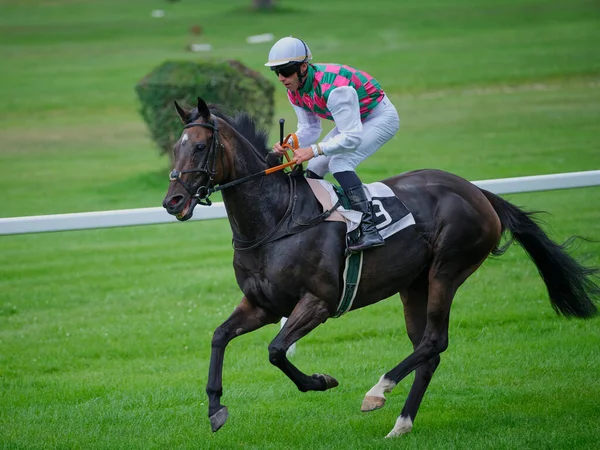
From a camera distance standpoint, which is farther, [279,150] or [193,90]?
[193,90]

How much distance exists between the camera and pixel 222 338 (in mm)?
5605

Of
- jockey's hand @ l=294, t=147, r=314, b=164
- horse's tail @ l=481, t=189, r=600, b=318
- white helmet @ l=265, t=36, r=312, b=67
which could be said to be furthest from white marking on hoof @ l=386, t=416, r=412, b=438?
white helmet @ l=265, t=36, r=312, b=67

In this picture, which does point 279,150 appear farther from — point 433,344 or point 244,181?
point 433,344

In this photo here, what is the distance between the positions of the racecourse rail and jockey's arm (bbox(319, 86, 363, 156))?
173 cm

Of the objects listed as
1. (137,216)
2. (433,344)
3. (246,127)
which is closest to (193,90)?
(137,216)

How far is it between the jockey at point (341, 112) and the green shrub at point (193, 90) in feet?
25.0

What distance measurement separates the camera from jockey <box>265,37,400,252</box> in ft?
18.5

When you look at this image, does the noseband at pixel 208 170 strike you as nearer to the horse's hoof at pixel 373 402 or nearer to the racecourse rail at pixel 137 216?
the horse's hoof at pixel 373 402

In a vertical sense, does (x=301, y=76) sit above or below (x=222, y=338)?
above

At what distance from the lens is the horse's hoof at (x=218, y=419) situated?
5344 millimetres

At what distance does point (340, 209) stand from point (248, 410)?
147 cm

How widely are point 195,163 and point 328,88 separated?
91 cm

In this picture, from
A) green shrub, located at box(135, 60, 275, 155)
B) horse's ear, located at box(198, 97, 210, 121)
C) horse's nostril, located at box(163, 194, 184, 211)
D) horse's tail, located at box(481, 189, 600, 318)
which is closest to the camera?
horse's nostril, located at box(163, 194, 184, 211)

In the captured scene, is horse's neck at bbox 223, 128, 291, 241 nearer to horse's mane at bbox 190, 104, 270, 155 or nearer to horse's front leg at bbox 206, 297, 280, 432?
horse's mane at bbox 190, 104, 270, 155
